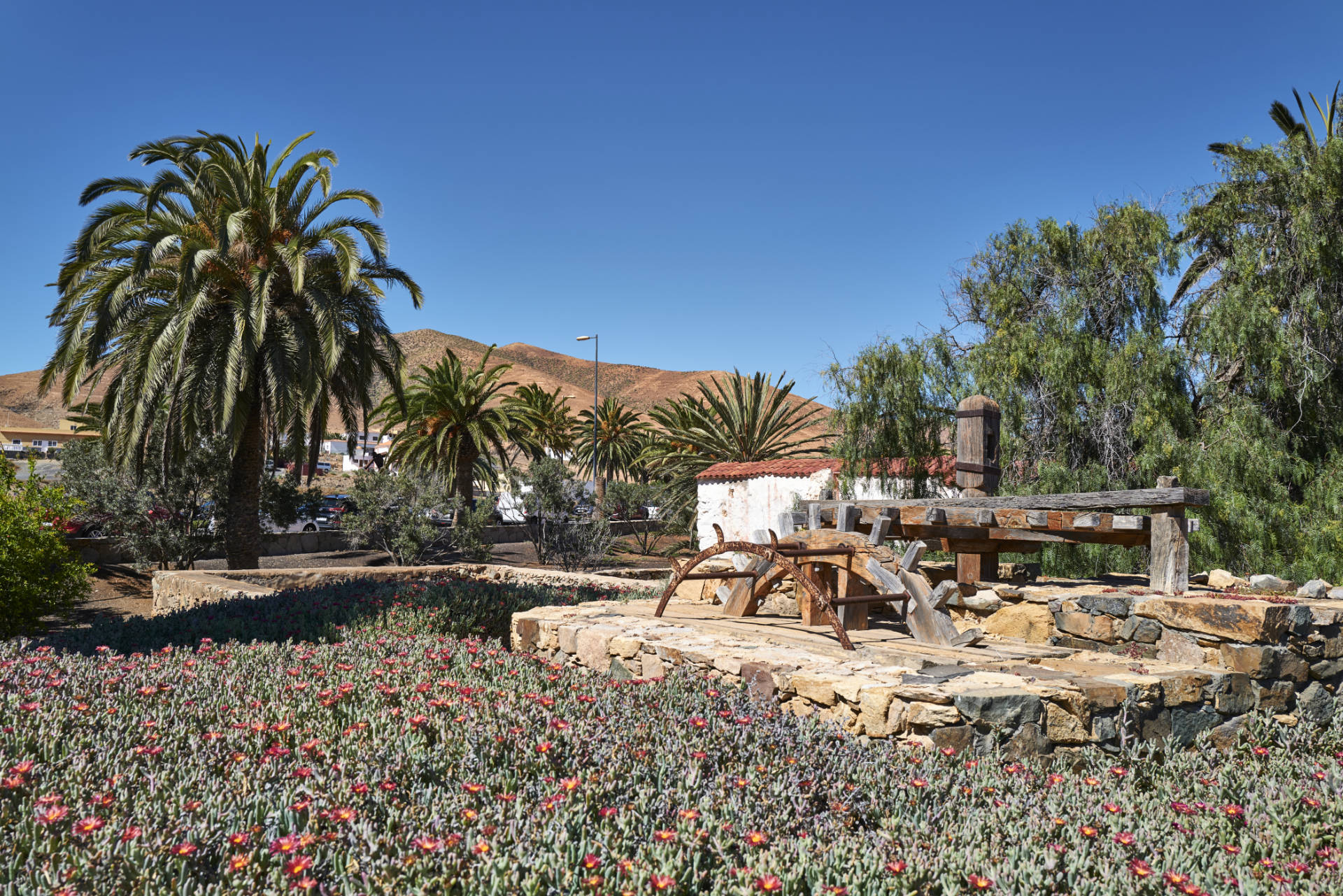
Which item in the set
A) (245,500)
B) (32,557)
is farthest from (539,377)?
(32,557)

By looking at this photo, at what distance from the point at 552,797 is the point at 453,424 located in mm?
20796

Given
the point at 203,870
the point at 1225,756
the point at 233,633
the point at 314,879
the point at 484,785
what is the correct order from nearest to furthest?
the point at 314,879
the point at 203,870
the point at 484,785
the point at 1225,756
the point at 233,633

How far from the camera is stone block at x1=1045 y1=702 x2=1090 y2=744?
14.1ft

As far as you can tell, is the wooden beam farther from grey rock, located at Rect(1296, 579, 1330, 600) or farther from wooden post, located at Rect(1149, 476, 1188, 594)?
grey rock, located at Rect(1296, 579, 1330, 600)

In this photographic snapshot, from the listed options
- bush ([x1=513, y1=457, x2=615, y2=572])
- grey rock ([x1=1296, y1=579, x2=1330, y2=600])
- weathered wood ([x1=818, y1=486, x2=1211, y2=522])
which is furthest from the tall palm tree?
grey rock ([x1=1296, y1=579, x2=1330, y2=600])

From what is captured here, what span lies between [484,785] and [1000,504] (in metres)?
4.78

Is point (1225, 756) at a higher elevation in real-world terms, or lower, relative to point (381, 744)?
lower

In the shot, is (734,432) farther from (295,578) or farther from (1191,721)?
(1191,721)

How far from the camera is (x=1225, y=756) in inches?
189

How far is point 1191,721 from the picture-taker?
16.0 ft

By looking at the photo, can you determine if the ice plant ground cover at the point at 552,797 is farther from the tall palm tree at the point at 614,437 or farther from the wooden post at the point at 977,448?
the tall palm tree at the point at 614,437

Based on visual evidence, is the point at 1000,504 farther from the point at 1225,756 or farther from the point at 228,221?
the point at 228,221

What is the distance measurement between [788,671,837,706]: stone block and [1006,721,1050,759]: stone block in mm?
896

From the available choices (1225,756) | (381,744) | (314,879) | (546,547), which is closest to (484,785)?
(381,744)
